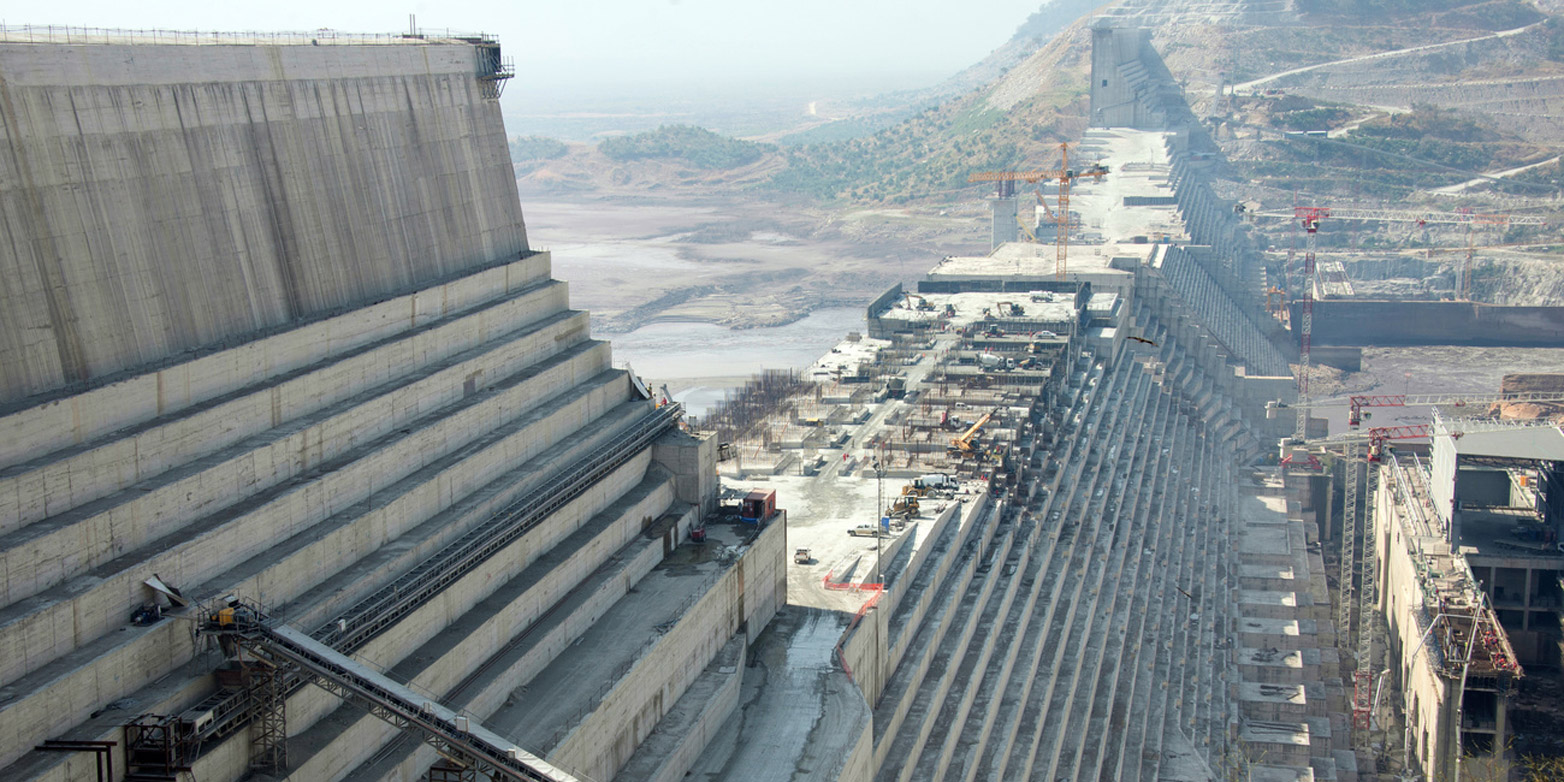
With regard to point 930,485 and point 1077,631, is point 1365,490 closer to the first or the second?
point 1077,631

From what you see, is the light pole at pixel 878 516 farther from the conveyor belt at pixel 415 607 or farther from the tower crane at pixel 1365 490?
the tower crane at pixel 1365 490

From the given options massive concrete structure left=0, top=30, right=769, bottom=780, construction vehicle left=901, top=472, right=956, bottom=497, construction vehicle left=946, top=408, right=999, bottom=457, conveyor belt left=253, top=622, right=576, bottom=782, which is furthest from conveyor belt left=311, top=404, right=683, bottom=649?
construction vehicle left=946, top=408, right=999, bottom=457

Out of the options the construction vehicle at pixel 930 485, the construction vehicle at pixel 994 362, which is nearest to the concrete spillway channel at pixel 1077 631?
the construction vehicle at pixel 930 485

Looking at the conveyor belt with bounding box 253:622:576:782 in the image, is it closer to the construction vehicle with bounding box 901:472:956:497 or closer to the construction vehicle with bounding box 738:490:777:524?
the construction vehicle with bounding box 738:490:777:524

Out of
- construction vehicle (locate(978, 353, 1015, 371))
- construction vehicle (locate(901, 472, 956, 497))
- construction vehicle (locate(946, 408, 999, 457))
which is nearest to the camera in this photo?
construction vehicle (locate(901, 472, 956, 497))

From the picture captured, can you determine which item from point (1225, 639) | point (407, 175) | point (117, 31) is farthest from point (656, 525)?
point (1225, 639)

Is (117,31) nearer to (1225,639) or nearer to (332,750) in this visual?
(332,750)

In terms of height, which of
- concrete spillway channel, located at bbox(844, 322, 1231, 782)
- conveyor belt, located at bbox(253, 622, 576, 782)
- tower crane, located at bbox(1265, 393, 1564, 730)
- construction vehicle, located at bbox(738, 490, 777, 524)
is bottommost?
tower crane, located at bbox(1265, 393, 1564, 730)
